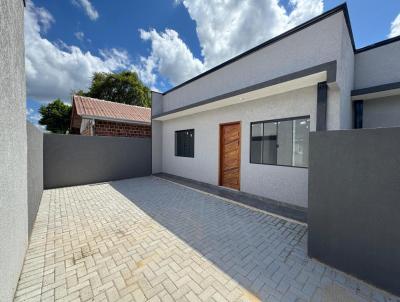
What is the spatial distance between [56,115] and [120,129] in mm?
28487

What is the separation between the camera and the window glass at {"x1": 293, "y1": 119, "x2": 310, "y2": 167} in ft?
14.1

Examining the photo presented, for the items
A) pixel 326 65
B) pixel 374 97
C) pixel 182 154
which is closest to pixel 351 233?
pixel 326 65

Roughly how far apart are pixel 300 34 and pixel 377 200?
4062mm

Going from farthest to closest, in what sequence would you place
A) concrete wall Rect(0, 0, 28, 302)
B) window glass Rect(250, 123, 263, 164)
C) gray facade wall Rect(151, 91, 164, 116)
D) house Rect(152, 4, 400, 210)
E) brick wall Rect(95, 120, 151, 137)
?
gray facade wall Rect(151, 91, 164, 116) < brick wall Rect(95, 120, 151, 137) < window glass Rect(250, 123, 263, 164) < house Rect(152, 4, 400, 210) < concrete wall Rect(0, 0, 28, 302)

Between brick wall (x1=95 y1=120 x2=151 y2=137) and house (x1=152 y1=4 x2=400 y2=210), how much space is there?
4.24 m

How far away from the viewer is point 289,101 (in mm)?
4527

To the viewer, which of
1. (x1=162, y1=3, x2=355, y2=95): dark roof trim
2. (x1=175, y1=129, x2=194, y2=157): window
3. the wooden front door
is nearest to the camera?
(x1=162, y1=3, x2=355, y2=95): dark roof trim

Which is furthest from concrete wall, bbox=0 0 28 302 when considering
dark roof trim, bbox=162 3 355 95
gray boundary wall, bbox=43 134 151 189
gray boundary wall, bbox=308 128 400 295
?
gray boundary wall, bbox=43 134 151 189

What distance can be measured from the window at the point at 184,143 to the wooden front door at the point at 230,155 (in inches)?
73.4

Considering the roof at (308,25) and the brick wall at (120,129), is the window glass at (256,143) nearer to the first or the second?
the roof at (308,25)

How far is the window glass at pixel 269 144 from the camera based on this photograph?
194 inches

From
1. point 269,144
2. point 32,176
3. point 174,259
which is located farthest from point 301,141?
point 32,176

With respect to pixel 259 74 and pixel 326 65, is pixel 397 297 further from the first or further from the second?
pixel 259 74

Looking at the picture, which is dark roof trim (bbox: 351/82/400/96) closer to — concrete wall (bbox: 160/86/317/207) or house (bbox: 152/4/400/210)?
house (bbox: 152/4/400/210)
